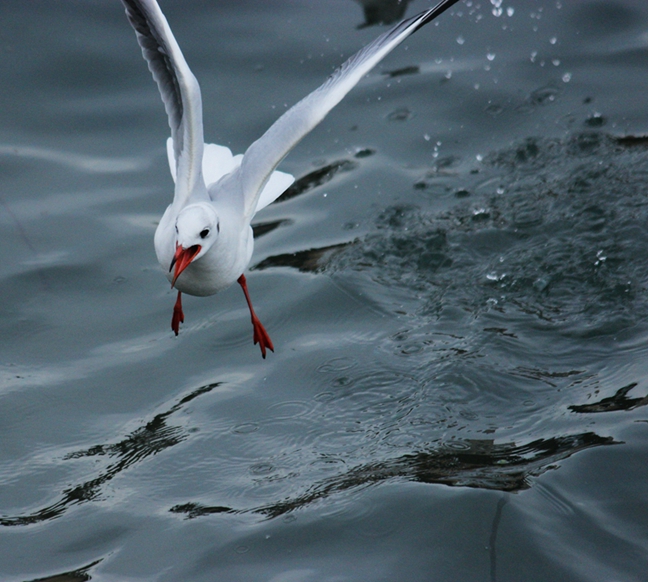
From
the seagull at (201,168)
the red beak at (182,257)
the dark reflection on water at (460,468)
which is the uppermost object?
the seagull at (201,168)

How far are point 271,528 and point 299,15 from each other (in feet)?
22.4

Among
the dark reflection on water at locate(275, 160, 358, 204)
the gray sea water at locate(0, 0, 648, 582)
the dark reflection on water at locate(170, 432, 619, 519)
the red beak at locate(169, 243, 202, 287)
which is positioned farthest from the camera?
the dark reflection on water at locate(275, 160, 358, 204)

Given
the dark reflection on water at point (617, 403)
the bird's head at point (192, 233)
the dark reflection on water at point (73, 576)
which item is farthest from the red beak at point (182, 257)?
the dark reflection on water at point (617, 403)

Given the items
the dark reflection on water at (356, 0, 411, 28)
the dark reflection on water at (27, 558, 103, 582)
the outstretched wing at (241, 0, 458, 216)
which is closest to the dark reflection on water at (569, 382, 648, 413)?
the outstretched wing at (241, 0, 458, 216)

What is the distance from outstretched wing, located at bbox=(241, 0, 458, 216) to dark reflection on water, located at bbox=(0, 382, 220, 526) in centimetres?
156

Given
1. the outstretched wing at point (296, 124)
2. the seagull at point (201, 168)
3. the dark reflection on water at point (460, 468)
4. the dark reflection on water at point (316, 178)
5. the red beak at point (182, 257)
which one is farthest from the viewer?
the dark reflection on water at point (316, 178)

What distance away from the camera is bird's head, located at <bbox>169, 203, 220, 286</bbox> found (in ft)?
14.7

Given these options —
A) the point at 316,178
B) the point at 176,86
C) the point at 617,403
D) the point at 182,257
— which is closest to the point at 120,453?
the point at 182,257

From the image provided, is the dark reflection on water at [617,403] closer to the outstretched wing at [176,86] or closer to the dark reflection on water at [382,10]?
the outstretched wing at [176,86]

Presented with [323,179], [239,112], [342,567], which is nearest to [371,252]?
[323,179]

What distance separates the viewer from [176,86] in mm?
5145

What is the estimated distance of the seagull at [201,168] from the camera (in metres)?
4.61

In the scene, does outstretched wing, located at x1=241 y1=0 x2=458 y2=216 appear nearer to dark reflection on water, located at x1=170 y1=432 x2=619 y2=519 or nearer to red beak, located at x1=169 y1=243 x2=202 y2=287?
red beak, located at x1=169 y1=243 x2=202 y2=287

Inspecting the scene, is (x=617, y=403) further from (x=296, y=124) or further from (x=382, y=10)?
(x=382, y=10)
